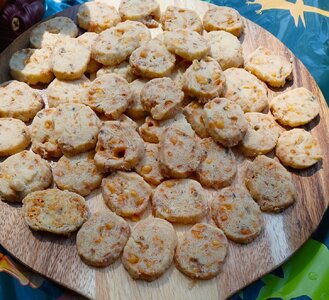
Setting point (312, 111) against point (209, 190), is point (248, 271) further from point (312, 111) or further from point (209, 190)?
point (312, 111)

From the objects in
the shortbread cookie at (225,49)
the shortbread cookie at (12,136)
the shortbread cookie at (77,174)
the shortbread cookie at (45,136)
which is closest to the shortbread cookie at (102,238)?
the shortbread cookie at (77,174)

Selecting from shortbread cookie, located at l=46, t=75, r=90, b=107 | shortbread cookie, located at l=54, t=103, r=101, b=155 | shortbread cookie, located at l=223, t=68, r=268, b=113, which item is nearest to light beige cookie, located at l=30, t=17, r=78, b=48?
shortbread cookie, located at l=46, t=75, r=90, b=107

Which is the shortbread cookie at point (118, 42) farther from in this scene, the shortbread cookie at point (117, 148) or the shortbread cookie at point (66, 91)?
the shortbread cookie at point (117, 148)

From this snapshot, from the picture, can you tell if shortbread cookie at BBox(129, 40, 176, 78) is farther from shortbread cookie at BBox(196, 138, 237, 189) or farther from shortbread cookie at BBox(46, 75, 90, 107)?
shortbread cookie at BBox(196, 138, 237, 189)

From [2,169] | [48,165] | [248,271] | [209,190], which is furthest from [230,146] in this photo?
[2,169]

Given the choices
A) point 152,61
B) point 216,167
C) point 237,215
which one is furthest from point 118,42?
point 237,215

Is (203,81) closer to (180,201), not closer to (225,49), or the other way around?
(225,49)
